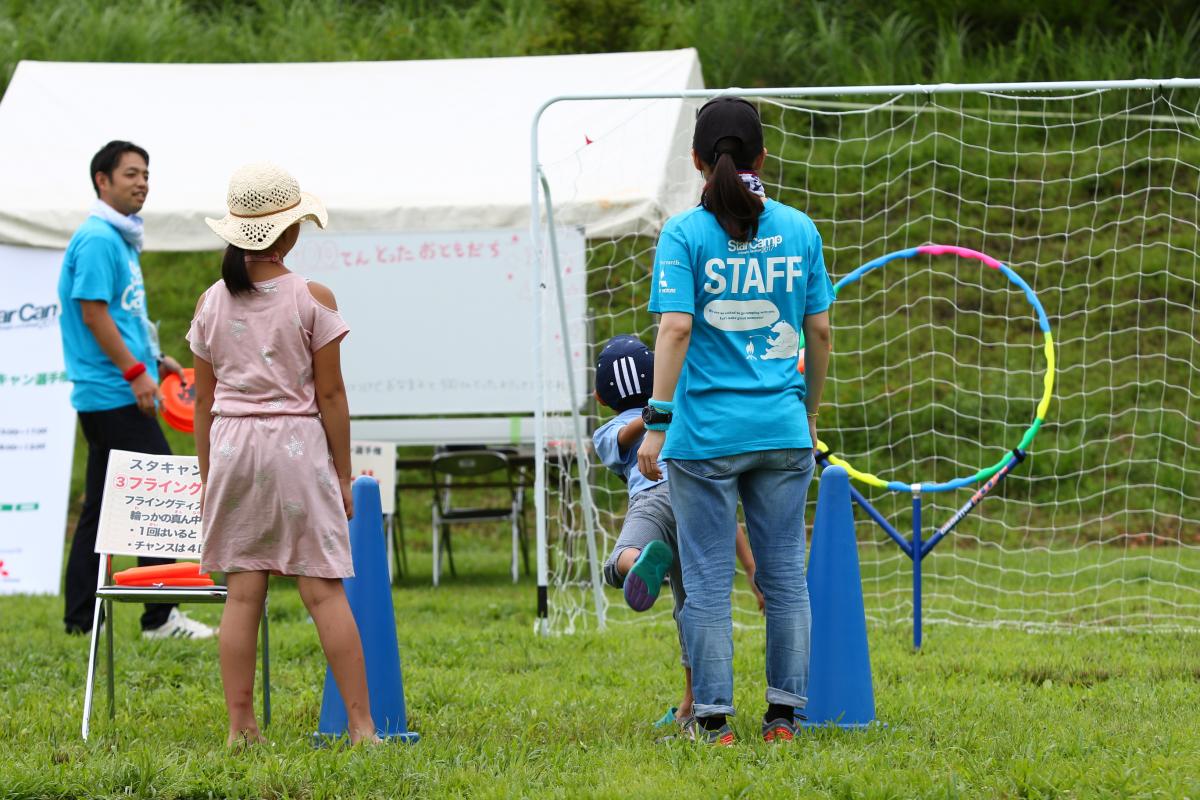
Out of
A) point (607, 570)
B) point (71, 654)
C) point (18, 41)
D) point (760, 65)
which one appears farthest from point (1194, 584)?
point (18, 41)

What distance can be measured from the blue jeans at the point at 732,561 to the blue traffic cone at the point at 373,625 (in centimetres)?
95

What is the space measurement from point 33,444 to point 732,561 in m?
6.05

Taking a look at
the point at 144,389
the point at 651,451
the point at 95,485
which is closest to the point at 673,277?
the point at 651,451

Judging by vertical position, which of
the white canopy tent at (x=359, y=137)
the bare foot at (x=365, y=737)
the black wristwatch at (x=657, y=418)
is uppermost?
the white canopy tent at (x=359, y=137)

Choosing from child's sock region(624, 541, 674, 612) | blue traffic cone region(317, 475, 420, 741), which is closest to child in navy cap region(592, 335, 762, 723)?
child's sock region(624, 541, 674, 612)

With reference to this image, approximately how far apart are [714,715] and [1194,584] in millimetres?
5474

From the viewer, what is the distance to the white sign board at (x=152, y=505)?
474 cm

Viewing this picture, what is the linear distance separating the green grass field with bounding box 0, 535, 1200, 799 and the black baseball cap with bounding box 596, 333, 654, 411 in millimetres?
1030

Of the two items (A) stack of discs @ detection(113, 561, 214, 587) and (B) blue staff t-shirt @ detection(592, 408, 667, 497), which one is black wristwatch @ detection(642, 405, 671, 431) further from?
(A) stack of discs @ detection(113, 561, 214, 587)

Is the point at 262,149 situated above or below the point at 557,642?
above

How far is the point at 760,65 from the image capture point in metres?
14.8

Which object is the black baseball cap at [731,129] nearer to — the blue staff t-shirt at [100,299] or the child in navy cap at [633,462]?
the child in navy cap at [633,462]

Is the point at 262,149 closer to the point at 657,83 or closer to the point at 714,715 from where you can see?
the point at 657,83

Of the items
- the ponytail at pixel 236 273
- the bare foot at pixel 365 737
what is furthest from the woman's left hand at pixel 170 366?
the bare foot at pixel 365 737
